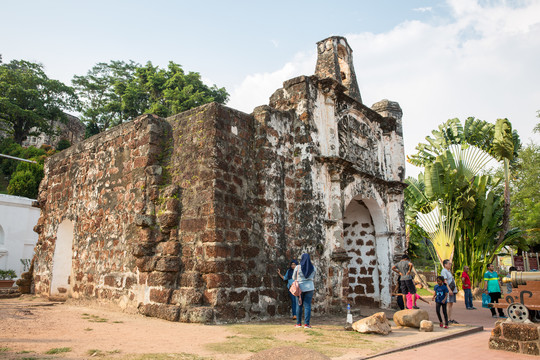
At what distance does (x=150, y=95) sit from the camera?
3066cm

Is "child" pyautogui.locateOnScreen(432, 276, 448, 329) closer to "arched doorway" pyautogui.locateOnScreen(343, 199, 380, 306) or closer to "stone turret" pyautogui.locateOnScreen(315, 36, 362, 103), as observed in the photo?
"arched doorway" pyautogui.locateOnScreen(343, 199, 380, 306)

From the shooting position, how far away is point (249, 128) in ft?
27.8

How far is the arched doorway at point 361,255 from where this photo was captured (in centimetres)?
1129

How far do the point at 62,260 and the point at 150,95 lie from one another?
2212 cm

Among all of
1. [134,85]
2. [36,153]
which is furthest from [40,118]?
[134,85]

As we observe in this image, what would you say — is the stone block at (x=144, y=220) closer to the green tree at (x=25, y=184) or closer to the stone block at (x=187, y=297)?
the stone block at (x=187, y=297)

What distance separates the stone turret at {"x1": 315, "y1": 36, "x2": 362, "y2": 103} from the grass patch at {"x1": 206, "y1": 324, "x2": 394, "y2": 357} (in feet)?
24.3

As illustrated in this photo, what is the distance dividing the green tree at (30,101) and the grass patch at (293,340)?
34324 mm

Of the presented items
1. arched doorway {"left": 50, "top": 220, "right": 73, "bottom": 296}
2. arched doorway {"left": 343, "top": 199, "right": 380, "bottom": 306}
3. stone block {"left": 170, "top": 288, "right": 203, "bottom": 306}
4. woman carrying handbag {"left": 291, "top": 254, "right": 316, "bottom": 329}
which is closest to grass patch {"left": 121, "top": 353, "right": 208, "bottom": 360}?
stone block {"left": 170, "top": 288, "right": 203, "bottom": 306}

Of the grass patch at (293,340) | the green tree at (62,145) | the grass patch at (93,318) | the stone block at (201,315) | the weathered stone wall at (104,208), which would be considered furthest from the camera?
the green tree at (62,145)

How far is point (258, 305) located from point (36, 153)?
96.1ft

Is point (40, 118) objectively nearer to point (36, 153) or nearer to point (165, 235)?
point (36, 153)

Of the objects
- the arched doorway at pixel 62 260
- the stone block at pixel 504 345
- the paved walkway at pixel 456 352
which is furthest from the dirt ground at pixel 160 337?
the arched doorway at pixel 62 260

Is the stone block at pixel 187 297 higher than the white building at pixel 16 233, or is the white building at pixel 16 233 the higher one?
the white building at pixel 16 233
